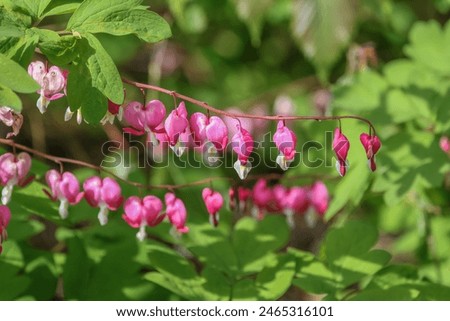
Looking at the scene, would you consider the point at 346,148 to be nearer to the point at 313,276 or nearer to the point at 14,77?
the point at 313,276

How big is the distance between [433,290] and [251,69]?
6.81 ft

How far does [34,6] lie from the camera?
1396 mm

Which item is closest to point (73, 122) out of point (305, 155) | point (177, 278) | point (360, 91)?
point (305, 155)

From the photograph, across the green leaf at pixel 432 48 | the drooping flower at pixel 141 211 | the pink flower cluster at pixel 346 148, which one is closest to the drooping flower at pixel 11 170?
the drooping flower at pixel 141 211

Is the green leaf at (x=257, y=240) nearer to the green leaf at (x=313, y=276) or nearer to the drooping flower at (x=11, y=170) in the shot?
the green leaf at (x=313, y=276)

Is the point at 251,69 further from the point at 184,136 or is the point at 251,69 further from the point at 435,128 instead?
the point at 184,136

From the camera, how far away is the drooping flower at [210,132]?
160cm

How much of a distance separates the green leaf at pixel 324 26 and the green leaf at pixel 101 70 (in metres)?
1.12

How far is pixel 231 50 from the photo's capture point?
11.9ft

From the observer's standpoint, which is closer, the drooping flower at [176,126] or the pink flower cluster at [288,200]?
the drooping flower at [176,126]

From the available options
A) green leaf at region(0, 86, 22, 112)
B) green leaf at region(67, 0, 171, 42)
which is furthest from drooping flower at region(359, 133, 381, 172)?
green leaf at region(0, 86, 22, 112)

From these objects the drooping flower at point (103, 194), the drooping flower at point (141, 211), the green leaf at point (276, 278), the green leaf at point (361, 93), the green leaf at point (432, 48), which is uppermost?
the green leaf at point (432, 48)

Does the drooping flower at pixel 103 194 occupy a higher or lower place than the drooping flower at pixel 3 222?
higher

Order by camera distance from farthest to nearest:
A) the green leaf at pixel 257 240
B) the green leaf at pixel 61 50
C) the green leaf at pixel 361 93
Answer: the green leaf at pixel 361 93
the green leaf at pixel 257 240
the green leaf at pixel 61 50
